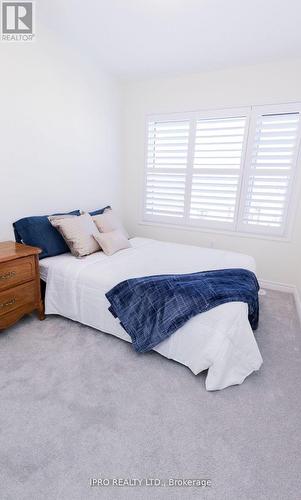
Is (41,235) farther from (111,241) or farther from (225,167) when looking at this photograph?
(225,167)

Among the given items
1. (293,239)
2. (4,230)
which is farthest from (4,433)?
(293,239)

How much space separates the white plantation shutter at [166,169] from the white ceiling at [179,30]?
29.2 inches

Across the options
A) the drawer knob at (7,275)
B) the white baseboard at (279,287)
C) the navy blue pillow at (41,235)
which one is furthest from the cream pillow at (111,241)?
the white baseboard at (279,287)

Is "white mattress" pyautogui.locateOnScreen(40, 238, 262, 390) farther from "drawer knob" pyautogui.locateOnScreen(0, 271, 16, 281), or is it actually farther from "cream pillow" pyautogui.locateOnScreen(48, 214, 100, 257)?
"drawer knob" pyautogui.locateOnScreen(0, 271, 16, 281)

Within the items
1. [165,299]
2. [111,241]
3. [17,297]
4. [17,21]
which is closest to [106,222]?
[111,241]

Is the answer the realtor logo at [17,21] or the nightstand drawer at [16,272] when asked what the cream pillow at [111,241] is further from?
the realtor logo at [17,21]

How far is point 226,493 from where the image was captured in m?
1.12

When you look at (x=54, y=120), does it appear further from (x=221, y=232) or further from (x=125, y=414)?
(x=125, y=414)

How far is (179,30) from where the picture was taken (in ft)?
7.86

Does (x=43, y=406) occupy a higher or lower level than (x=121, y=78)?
lower

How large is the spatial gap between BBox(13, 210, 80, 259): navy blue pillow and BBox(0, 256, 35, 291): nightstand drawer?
11.5 inches

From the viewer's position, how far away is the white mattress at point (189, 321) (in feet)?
5.52

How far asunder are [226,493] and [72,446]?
29.4 inches

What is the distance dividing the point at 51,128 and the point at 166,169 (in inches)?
63.8
